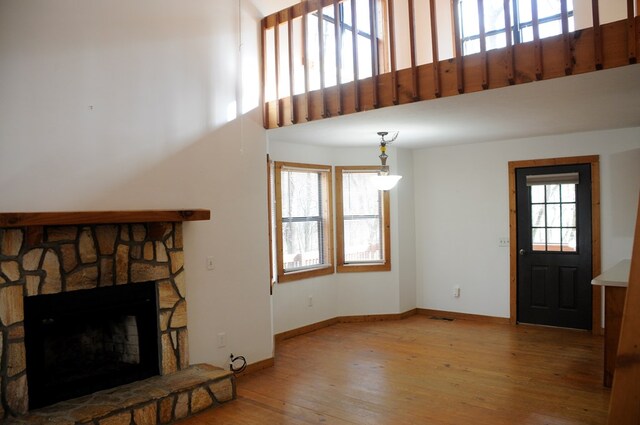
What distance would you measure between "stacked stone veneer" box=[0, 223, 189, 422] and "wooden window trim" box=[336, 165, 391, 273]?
2.72 metres

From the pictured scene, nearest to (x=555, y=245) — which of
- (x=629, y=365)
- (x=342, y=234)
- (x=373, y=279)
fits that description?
(x=373, y=279)

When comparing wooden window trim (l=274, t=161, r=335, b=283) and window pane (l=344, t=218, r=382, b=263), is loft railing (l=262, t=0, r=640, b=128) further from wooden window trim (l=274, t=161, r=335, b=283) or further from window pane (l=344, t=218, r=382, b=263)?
window pane (l=344, t=218, r=382, b=263)

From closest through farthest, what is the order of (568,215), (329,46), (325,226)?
(568,215) → (329,46) → (325,226)

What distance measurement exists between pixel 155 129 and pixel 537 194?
4443 millimetres

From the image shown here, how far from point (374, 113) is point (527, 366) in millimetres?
2732

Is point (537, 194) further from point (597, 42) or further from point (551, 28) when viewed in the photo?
point (597, 42)

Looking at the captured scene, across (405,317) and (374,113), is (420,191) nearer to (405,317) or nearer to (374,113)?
(405,317)

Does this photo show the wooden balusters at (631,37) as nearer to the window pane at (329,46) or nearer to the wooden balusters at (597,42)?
the wooden balusters at (597,42)

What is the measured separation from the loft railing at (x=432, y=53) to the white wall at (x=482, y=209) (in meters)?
1.58

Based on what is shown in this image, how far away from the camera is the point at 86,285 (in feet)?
10.8

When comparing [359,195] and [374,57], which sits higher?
[374,57]

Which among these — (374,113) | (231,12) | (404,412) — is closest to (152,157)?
(231,12)

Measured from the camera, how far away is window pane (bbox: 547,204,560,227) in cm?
558

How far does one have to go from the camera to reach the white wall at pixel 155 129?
10.0ft
